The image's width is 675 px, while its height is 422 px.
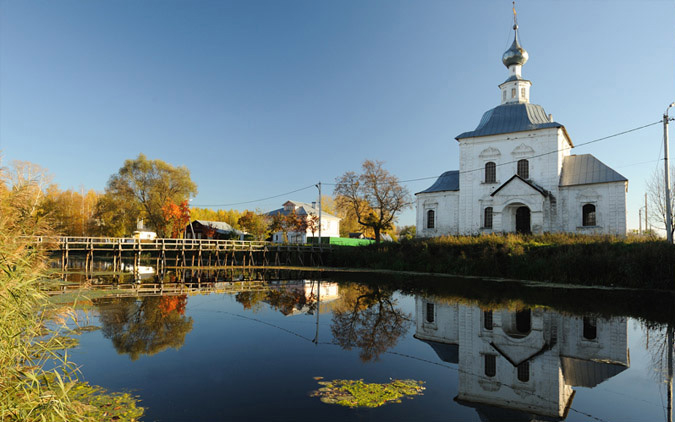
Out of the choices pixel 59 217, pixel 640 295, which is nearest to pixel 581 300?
pixel 640 295

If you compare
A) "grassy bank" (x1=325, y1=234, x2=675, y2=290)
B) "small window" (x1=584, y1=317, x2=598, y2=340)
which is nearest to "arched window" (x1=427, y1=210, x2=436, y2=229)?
"grassy bank" (x1=325, y1=234, x2=675, y2=290)

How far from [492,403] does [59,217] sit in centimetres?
5595

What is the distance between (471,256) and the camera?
72.8 feet

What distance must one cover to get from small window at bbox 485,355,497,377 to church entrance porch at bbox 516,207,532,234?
24.6 metres

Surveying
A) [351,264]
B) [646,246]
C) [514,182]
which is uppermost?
[514,182]

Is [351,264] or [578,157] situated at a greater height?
[578,157]

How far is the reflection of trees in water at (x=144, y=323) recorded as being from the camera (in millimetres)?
7094

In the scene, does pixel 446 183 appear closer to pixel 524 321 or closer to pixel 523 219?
pixel 523 219

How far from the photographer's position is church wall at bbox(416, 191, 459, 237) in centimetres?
3231

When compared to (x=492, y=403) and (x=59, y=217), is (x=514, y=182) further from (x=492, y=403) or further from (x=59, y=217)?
(x=59, y=217)

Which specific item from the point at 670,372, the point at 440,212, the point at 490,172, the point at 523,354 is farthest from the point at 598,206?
the point at 523,354

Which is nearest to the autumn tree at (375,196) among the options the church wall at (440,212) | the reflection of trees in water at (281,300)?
the church wall at (440,212)

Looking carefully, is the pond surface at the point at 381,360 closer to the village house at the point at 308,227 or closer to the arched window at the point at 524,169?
the arched window at the point at 524,169

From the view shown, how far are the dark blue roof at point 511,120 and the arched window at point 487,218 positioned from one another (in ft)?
20.5
